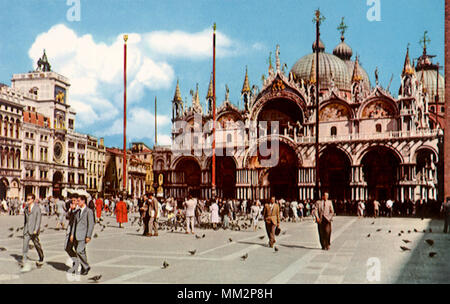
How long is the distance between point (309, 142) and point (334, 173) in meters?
3.93

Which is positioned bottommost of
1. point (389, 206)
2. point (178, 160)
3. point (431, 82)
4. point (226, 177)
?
point (389, 206)

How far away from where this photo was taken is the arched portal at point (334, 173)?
4447cm

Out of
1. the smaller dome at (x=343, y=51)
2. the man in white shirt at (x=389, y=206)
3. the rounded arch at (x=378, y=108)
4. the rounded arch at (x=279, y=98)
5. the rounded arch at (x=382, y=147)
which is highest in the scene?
the smaller dome at (x=343, y=51)

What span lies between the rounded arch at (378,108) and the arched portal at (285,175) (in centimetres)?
805

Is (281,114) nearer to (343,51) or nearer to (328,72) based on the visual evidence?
(328,72)

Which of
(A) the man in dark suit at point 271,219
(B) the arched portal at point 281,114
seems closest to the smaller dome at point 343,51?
(B) the arched portal at point 281,114

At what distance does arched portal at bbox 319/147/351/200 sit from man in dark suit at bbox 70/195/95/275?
123 feet

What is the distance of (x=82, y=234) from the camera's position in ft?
30.6

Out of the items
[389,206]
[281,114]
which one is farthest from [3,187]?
[389,206]

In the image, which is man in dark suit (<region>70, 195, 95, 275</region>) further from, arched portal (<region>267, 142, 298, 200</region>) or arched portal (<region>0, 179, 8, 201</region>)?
arched portal (<region>0, 179, 8, 201</region>)

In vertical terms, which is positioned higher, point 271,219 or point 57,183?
point 57,183

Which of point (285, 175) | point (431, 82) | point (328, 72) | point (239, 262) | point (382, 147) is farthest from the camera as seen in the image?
point (431, 82)

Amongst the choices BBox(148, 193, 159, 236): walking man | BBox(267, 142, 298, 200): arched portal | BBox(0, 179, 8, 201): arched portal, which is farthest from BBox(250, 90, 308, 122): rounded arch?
BBox(148, 193, 159, 236): walking man

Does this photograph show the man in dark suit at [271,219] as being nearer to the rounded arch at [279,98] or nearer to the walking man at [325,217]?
the walking man at [325,217]
